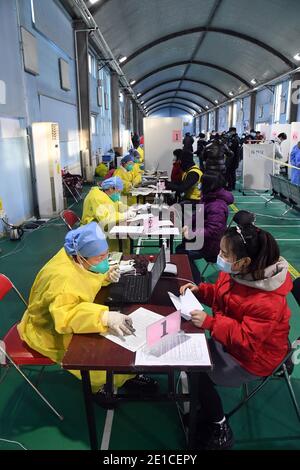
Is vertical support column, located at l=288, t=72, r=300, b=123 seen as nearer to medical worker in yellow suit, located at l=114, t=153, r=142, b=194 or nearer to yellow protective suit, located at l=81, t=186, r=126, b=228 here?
medical worker in yellow suit, located at l=114, t=153, r=142, b=194

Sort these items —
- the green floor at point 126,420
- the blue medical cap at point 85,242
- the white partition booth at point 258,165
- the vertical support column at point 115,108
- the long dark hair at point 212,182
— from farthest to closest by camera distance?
the vertical support column at point 115,108
the white partition booth at point 258,165
the long dark hair at point 212,182
the green floor at point 126,420
the blue medical cap at point 85,242

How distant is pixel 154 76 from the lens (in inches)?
1003

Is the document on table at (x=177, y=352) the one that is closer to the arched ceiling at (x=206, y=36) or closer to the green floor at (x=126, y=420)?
the green floor at (x=126, y=420)

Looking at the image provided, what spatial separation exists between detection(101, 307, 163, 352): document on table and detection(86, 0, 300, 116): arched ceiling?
10.2 m

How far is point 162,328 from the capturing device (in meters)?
1.79

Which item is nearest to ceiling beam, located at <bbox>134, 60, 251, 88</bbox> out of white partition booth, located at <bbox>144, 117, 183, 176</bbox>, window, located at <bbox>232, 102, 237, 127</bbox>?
window, located at <bbox>232, 102, 237, 127</bbox>

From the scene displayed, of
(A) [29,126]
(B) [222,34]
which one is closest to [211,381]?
(A) [29,126]

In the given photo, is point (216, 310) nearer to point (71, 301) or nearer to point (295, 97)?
point (71, 301)

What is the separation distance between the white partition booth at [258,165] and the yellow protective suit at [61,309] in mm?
9905

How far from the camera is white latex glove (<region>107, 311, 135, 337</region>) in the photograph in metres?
1.96

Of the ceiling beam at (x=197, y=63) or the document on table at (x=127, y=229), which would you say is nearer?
the document on table at (x=127, y=229)

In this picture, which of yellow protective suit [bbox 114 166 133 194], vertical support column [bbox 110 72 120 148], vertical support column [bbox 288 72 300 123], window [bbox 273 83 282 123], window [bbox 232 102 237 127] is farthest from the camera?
window [bbox 232 102 237 127]

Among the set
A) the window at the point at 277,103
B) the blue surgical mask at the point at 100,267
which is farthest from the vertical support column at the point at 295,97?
the blue surgical mask at the point at 100,267

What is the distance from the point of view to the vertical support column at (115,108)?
63.4 feet
